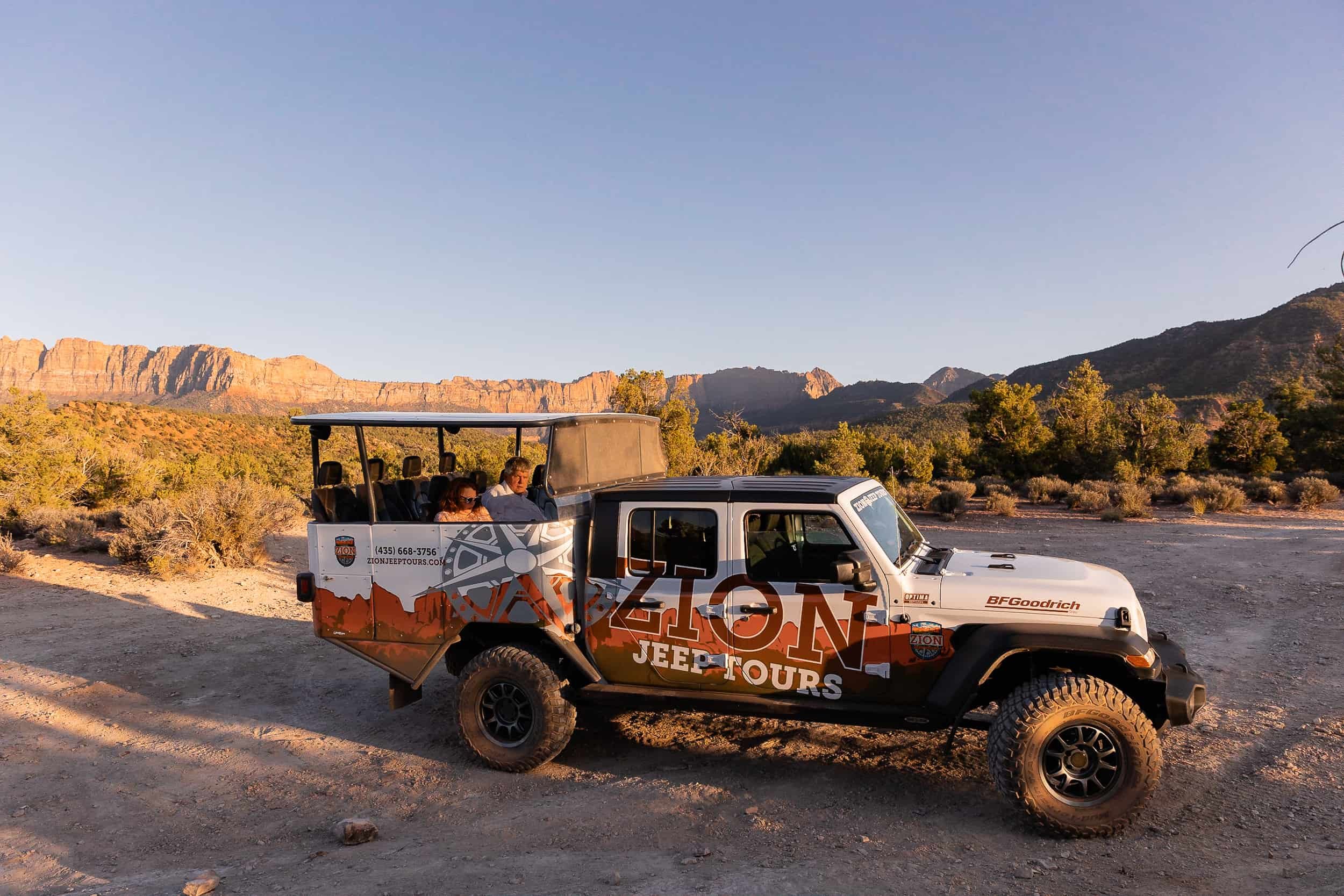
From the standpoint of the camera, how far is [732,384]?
142250 millimetres

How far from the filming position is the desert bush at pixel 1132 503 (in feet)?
60.4

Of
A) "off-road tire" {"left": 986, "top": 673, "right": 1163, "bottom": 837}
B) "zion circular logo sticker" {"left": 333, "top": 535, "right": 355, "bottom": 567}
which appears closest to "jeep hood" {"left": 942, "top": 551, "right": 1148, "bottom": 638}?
"off-road tire" {"left": 986, "top": 673, "right": 1163, "bottom": 837}

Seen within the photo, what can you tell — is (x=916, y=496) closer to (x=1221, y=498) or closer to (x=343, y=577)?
(x=1221, y=498)

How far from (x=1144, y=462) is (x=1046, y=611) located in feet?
90.6

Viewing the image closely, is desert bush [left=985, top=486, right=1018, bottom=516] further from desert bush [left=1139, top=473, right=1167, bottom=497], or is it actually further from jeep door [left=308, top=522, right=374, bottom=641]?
jeep door [left=308, top=522, right=374, bottom=641]

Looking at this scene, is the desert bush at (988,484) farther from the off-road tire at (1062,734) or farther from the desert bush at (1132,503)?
the off-road tire at (1062,734)

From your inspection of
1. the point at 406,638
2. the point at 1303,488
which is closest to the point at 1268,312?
the point at 1303,488

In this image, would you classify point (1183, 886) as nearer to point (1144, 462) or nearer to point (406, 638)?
point (406, 638)

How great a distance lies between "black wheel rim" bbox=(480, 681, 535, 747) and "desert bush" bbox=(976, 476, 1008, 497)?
21.4m

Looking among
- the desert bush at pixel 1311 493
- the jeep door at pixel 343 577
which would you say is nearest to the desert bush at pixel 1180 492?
the desert bush at pixel 1311 493

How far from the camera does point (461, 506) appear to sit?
595 cm

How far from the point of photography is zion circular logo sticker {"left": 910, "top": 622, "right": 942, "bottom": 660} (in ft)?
15.0

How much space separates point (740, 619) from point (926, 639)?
1187mm

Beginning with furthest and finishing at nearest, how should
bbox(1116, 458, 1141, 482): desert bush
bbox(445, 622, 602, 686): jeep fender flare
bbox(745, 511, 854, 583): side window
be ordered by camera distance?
1. bbox(1116, 458, 1141, 482): desert bush
2. bbox(445, 622, 602, 686): jeep fender flare
3. bbox(745, 511, 854, 583): side window
